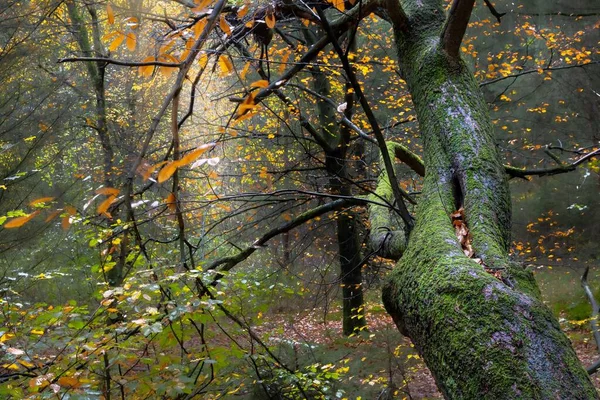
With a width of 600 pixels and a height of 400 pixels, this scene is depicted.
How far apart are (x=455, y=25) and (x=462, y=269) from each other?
138 cm

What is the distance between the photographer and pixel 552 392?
123 cm

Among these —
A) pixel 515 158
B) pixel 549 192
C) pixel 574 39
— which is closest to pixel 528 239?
pixel 549 192

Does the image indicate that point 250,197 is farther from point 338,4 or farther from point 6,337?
point 338,4

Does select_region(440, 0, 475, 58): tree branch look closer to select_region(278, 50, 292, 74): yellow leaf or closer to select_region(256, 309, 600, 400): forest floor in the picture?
select_region(278, 50, 292, 74): yellow leaf

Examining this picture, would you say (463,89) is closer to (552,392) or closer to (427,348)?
(427,348)

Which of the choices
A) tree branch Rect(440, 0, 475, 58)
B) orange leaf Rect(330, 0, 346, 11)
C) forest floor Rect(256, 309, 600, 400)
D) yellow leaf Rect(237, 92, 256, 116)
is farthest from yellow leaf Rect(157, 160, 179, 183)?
forest floor Rect(256, 309, 600, 400)

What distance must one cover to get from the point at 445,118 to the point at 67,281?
440 inches

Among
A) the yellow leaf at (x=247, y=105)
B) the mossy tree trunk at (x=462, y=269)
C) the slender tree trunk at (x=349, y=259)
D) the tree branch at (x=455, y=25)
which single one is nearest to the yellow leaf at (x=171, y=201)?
the yellow leaf at (x=247, y=105)

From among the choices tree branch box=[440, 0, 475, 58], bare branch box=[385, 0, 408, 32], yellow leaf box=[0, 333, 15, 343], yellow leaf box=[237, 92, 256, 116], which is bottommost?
yellow leaf box=[0, 333, 15, 343]

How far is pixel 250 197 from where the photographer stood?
251 inches

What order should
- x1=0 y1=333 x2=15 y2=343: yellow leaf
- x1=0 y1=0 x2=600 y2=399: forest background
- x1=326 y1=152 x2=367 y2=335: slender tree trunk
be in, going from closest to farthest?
1. x1=0 y1=333 x2=15 y2=343: yellow leaf
2. x1=0 y1=0 x2=600 y2=399: forest background
3. x1=326 y1=152 x2=367 y2=335: slender tree trunk

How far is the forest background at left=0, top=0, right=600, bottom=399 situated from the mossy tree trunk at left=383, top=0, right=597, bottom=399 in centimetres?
45

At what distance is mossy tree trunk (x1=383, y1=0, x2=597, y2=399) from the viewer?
1303 millimetres

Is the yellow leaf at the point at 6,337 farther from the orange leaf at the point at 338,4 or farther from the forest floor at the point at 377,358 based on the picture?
the forest floor at the point at 377,358
